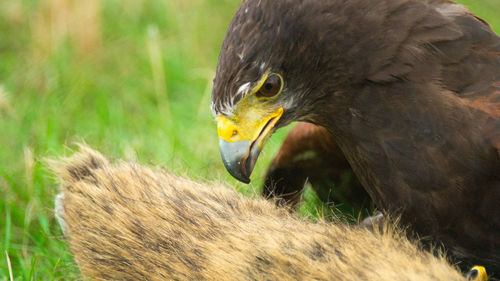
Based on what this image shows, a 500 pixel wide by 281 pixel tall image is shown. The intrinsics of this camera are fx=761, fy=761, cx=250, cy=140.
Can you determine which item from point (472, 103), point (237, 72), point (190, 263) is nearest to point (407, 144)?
point (472, 103)

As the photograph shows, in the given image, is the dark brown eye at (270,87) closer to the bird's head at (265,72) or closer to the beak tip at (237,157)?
the bird's head at (265,72)

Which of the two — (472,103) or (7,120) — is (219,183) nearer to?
(472,103)

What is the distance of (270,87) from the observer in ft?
8.58

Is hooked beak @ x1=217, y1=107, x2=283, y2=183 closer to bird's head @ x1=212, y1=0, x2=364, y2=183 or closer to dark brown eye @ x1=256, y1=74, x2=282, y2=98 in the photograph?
bird's head @ x1=212, y1=0, x2=364, y2=183

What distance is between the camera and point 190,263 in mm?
2232

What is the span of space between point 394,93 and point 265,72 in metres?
0.46

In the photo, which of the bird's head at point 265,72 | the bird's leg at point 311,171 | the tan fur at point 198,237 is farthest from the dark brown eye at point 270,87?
the bird's leg at point 311,171

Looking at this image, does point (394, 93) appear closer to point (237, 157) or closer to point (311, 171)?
point (237, 157)

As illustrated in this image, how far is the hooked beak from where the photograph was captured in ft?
8.66

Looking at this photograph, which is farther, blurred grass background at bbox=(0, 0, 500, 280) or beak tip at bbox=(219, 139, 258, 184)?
blurred grass background at bbox=(0, 0, 500, 280)

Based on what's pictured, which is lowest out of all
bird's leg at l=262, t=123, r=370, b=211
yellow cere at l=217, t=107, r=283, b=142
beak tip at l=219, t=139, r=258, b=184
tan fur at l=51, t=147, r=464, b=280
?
bird's leg at l=262, t=123, r=370, b=211

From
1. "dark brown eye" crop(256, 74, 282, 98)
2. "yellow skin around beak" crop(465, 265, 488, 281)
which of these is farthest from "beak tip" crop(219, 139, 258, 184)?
"yellow skin around beak" crop(465, 265, 488, 281)

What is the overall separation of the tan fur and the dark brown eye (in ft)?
1.21

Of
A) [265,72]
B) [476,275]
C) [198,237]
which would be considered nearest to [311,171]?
[265,72]
